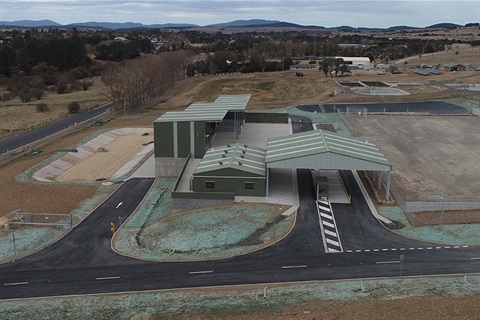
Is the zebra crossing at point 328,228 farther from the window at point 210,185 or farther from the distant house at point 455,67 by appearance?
the distant house at point 455,67

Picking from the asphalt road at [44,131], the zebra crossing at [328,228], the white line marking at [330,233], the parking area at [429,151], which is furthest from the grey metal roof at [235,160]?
the asphalt road at [44,131]

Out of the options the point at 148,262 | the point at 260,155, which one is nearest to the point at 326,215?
the point at 260,155

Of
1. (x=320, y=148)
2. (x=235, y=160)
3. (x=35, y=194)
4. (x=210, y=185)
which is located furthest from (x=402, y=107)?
(x=35, y=194)

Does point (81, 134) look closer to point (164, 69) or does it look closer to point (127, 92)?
point (127, 92)

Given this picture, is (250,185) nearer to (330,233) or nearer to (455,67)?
(330,233)

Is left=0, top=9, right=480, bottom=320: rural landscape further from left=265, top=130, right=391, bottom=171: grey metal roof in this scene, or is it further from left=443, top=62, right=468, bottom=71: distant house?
left=443, top=62, right=468, bottom=71: distant house
